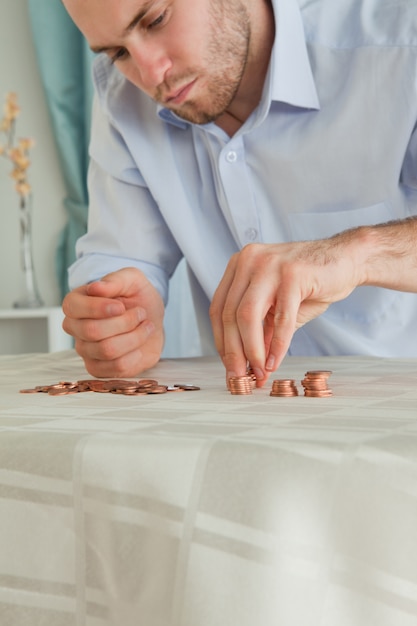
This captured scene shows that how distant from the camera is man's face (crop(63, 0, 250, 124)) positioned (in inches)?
57.6

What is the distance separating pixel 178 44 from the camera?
152 cm

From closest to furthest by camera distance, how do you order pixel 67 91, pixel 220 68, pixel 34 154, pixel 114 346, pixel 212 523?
pixel 212 523 → pixel 114 346 → pixel 220 68 → pixel 67 91 → pixel 34 154

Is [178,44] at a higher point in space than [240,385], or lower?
higher

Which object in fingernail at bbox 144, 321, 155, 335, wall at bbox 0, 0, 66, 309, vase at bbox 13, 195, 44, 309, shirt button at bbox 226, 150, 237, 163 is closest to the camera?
fingernail at bbox 144, 321, 155, 335

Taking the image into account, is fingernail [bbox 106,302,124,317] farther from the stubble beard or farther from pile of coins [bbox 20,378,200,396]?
the stubble beard

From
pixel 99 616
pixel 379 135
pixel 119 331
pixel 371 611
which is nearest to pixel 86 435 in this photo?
pixel 99 616

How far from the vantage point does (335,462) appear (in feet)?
1.80

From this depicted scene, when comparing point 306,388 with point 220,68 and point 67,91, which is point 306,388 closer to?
point 220,68

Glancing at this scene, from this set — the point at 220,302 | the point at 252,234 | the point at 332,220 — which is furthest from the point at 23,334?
the point at 220,302

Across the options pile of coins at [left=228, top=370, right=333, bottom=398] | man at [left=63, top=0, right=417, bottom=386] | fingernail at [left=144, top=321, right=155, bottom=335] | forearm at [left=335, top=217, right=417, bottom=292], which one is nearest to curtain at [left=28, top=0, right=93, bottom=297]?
man at [left=63, top=0, right=417, bottom=386]

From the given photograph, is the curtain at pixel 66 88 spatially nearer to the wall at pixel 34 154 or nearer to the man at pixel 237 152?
the wall at pixel 34 154

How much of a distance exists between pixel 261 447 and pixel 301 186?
1.12 metres

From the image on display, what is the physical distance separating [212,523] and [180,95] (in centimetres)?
117

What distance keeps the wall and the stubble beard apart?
2179mm
